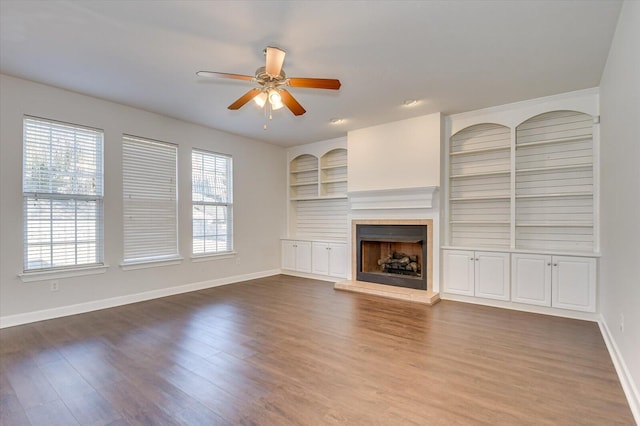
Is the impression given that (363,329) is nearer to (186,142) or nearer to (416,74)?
(416,74)

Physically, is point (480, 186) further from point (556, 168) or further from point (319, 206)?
point (319, 206)

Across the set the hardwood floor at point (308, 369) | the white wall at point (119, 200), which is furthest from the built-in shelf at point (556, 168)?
the white wall at point (119, 200)

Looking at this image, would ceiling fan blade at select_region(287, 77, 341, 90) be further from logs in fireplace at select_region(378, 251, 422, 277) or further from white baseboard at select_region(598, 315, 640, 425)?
logs in fireplace at select_region(378, 251, 422, 277)

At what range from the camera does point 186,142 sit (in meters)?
5.30

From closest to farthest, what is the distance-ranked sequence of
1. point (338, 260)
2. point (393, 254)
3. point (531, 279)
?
point (531, 279) → point (393, 254) → point (338, 260)

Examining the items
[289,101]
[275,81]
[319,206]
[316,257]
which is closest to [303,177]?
[319,206]

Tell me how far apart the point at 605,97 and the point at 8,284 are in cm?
689

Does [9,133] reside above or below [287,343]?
above

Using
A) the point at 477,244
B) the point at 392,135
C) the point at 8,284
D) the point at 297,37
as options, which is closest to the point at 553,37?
the point at 297,37

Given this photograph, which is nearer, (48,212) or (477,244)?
(48,212)

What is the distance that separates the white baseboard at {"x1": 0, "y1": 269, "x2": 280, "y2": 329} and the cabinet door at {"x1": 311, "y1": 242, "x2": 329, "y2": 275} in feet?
4.66

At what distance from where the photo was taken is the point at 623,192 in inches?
98.0

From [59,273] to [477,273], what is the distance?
550 cm

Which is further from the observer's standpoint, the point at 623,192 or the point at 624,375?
the point at 623,192
